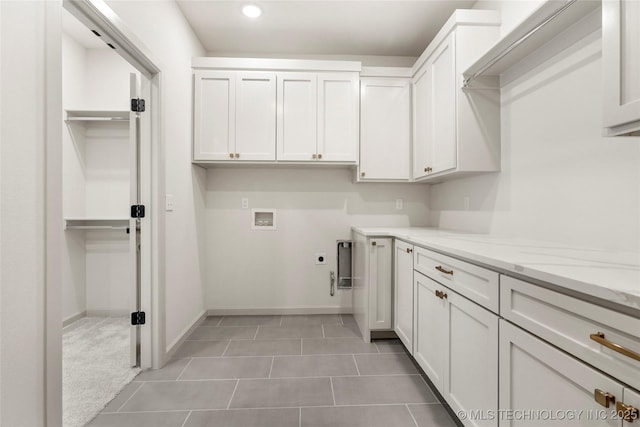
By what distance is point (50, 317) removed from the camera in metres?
1.15

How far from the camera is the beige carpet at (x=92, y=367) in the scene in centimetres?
166

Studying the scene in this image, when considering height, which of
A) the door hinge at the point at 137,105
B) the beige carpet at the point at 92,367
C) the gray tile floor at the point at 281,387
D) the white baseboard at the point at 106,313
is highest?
the door hinge at the point at 137,105

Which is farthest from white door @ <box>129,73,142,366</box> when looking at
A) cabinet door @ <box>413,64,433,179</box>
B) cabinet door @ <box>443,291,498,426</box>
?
cabinet door @ <box>413,64,433,179</box>

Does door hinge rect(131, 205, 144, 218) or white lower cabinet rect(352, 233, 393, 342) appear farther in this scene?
white lower cabinet rect(352, 233, 393, 342)

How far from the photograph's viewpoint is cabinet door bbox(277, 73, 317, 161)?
287 centimetres

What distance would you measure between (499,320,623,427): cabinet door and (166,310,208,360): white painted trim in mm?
2220

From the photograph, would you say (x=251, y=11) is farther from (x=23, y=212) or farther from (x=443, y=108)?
(x=23, y=212)

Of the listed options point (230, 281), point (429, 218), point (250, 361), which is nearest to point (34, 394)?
point (250, 361)

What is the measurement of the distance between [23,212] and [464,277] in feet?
5.97

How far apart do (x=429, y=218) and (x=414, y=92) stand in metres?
1.37

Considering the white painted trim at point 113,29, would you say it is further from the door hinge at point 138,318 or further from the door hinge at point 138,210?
the door hinge at point 138,318

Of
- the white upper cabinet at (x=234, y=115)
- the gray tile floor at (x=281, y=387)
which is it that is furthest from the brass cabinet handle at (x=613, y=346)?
the white upper cabinet at (x=234, y=115)

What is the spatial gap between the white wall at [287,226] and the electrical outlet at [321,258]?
5 cm

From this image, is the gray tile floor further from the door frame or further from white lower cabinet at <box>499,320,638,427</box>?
white lower cabinet at <box>499,320,638,427</box>
